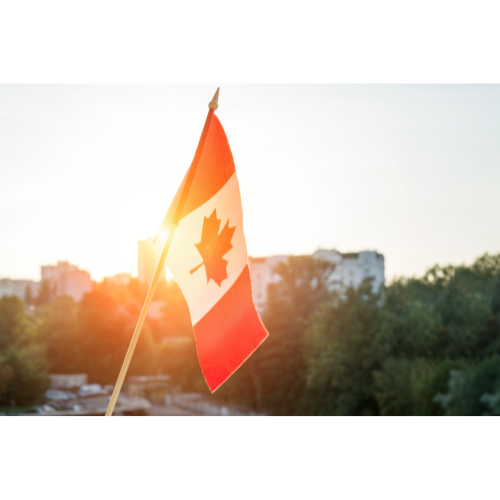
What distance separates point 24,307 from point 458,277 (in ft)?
50.9

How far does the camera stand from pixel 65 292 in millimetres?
24188

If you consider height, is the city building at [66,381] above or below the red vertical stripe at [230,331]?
below

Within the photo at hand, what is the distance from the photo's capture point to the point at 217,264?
2051 mm

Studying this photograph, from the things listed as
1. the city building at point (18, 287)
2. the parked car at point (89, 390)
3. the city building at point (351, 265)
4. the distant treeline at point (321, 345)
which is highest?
the city building at point (351, 265)

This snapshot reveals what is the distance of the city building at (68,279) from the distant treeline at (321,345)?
0.78m

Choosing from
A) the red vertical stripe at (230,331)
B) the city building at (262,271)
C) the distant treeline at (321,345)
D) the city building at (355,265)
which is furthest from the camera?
the city building at (262,271)

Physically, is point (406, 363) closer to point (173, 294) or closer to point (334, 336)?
point (334, 336)

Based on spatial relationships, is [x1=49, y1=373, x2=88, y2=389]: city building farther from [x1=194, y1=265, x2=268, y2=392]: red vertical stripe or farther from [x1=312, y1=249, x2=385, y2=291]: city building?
[x1=194, y1=265, x2=268, y2=392]: red vertical stripe

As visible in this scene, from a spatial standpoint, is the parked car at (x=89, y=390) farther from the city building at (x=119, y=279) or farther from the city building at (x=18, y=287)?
the city building at (x=119, y=279)

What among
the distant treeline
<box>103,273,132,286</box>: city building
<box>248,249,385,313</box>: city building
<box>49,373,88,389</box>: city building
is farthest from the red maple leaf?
<box>103,273,132,286</box>: city building

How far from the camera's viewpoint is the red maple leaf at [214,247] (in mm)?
2031

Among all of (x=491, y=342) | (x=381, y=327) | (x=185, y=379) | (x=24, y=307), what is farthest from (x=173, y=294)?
(x=491, y=342)

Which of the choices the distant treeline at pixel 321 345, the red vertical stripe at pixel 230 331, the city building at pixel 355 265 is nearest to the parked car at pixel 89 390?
the distant treeline at pixel 321 345

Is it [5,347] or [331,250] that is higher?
[331,250]
